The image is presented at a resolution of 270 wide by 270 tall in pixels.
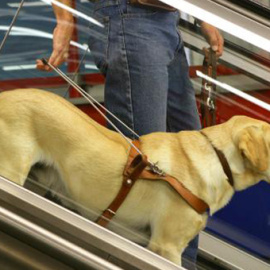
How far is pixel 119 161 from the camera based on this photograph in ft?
7.28

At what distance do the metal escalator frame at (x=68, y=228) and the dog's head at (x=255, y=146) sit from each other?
0.39 m

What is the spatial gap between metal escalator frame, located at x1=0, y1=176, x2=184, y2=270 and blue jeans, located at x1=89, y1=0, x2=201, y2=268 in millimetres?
358

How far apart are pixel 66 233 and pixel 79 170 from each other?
214mm

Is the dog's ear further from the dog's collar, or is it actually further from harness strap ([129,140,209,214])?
harness strap ([129,140,209,214])

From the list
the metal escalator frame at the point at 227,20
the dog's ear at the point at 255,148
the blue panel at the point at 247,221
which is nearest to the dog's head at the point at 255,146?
the dog's ear at the point at 255,148

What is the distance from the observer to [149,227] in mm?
2207

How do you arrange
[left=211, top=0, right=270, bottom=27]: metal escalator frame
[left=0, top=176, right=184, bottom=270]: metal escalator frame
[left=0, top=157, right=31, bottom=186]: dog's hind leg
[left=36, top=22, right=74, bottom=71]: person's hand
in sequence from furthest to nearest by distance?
[left=36, top=22, right=74, bottom=71]: person's hand, [left=211, top=0, right=270, bottom=27]: metal escalator frame, [left=0, top=157, right=31, bottom=186]: dog's hind leg, [left=0, top=176, right=184, bottom=270]: metal escalator frame


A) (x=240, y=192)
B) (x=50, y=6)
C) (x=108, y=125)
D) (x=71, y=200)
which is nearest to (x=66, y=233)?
A: (x=71, y=200)

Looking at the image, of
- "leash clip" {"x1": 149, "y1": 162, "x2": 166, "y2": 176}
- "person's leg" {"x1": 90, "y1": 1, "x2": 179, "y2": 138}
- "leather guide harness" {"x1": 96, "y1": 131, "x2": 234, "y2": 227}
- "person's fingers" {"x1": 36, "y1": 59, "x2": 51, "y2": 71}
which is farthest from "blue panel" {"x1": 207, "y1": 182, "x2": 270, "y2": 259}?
"person's fingers" {"x1": 36, "y1": 59, "x2": 51, "y2": 71}

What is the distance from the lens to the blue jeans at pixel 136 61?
7.75 ft

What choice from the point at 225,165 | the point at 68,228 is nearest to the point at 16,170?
the point at 68,228

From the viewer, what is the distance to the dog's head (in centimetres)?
224

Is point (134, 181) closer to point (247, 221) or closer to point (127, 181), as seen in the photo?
point (127, 181)

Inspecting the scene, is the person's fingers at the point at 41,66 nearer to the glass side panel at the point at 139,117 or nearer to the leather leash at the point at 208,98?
the glass side panel at the point at 139,117
